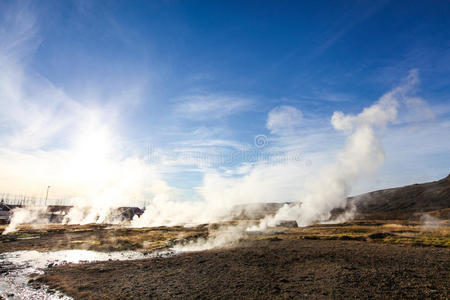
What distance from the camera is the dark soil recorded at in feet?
62.7

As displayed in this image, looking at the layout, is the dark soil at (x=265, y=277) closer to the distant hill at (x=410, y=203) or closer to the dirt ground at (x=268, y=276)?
the dirt ground at (x=268, y=276)

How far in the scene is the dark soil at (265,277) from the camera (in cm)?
1911

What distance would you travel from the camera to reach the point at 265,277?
2347 centimetres

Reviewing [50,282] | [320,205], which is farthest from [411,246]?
[320,205]

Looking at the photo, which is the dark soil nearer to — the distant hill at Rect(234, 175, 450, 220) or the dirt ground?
the dirt ground

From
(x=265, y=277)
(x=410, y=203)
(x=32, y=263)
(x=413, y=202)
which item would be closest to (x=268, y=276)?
(x=265, y=277)

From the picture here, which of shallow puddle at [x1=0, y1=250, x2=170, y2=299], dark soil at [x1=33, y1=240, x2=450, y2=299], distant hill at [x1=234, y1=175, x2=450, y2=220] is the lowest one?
dark soil at [x1=33, y1=240, x2=450, y2=299]

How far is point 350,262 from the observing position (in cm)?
2895

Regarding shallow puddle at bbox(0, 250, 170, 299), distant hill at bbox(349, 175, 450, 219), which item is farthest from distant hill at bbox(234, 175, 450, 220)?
shallow puddle at bbox(0, 250, 170, 299)

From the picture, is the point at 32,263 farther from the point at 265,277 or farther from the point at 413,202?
the point at 413,202

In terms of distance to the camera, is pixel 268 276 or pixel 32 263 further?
pixel 32 263

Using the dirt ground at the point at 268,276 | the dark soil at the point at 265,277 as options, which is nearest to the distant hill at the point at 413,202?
the dirt ground at the point at 268,276

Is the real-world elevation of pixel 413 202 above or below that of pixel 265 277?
above

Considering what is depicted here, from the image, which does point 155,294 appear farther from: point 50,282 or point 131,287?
point 50,282
